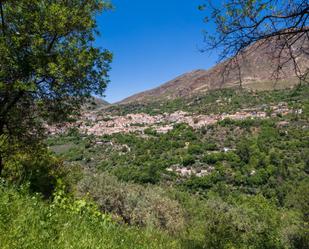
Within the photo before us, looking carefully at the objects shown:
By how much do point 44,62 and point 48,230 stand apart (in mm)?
5015

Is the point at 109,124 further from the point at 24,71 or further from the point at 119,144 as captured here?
the point at 24,71

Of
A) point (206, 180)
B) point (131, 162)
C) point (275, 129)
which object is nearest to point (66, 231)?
point (206, 180)

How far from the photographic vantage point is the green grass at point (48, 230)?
10.1 feet

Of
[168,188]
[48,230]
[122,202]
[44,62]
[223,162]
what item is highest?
[44,62]

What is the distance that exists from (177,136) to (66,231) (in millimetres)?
87240

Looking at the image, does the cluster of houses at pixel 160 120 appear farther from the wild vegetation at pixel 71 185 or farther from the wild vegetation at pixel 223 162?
the wild vegetation at pixel 71 185

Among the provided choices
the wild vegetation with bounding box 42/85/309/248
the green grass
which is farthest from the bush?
the green grass

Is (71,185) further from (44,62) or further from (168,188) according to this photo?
(168,188)

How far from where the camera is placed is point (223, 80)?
16.4ft

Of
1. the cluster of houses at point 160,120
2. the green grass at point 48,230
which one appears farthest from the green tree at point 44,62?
the cluster of houses at point 160,120

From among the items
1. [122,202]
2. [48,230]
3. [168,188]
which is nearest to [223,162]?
[168,188]

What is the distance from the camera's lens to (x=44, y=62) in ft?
25.0

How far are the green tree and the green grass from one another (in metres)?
3.80

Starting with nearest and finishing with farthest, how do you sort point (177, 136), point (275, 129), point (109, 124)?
point (275, 129) < point (177, 136) < point (109, 124)
